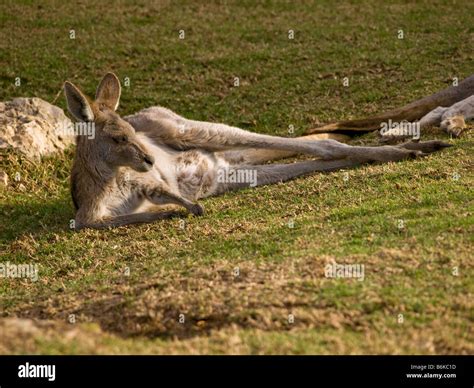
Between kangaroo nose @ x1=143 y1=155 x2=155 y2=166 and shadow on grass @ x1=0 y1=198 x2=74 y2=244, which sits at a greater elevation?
kangaroo nose @ x1=143 y1=155 x2=155 y2=166

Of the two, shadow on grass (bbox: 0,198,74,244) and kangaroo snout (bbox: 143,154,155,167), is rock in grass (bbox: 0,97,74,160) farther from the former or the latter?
kangaroo snout (bbox: 143,154,155,167)

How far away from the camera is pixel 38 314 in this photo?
5770 millimetres

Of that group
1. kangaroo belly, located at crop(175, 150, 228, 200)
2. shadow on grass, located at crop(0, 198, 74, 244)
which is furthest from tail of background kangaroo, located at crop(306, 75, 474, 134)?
shadow on grass, located at crop(0, 198, 74, 244)

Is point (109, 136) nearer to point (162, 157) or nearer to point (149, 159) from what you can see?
point (149, 159)

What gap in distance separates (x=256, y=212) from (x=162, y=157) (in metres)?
1.21

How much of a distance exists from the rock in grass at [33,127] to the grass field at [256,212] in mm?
201

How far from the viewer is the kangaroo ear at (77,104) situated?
24.5 ft

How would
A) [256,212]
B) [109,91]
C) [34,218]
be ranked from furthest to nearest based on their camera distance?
[34,218] → [109,91] → [256,212]

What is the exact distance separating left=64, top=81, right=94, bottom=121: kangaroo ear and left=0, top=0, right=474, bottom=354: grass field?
1.00 m

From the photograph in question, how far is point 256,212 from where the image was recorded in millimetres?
7438

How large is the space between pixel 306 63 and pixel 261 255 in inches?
248

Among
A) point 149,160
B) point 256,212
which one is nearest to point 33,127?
point 149,160

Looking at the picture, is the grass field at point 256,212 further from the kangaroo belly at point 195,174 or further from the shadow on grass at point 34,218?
the kangaroo belly at point 195,174

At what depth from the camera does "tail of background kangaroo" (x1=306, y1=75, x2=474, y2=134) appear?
9273mm
